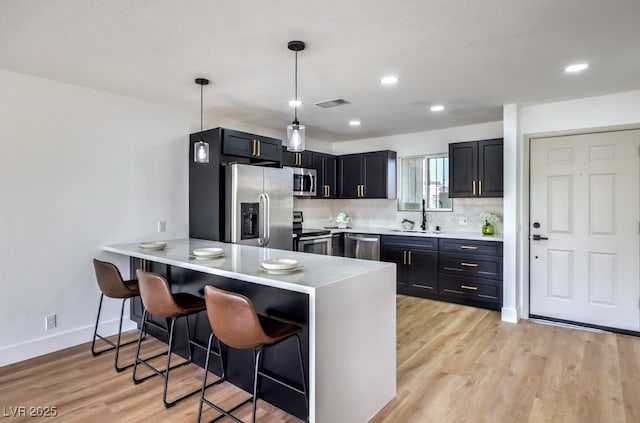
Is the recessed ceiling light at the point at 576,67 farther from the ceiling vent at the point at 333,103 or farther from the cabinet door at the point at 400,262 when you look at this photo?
the cabinet door at the point at 400,262

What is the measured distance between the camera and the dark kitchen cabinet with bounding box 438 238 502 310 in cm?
438

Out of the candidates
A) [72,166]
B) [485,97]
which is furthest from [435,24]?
[72,166]

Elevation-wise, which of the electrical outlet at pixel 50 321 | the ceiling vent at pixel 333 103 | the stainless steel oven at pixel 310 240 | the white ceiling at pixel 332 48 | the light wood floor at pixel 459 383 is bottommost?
the light wood floor at pixel 459 383

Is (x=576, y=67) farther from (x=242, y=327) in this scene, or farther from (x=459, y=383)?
(x=242, y=327)

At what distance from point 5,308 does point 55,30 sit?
7.43 ft

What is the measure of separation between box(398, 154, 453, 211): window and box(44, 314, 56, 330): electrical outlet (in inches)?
183

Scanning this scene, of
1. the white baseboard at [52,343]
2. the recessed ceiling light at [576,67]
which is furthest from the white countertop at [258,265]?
the recessed ceiling light at [576,67]

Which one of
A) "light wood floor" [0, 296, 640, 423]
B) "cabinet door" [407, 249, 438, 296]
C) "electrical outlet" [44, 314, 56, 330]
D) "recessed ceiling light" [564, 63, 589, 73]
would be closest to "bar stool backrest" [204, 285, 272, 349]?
"light wood floor" [0, 296, 640, 423]

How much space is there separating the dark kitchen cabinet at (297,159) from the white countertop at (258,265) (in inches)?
Answer: 81.8

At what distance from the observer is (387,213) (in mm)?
5992

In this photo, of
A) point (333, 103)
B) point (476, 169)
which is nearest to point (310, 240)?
point (333, 103)

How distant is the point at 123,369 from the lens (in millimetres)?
2902

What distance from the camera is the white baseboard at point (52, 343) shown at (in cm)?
299

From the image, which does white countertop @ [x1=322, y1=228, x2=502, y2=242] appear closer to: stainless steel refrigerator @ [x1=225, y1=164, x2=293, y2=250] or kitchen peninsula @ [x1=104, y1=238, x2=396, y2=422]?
stainless steel refrigerator @ [x1=225, y1=164, x2=293, y2=250]
